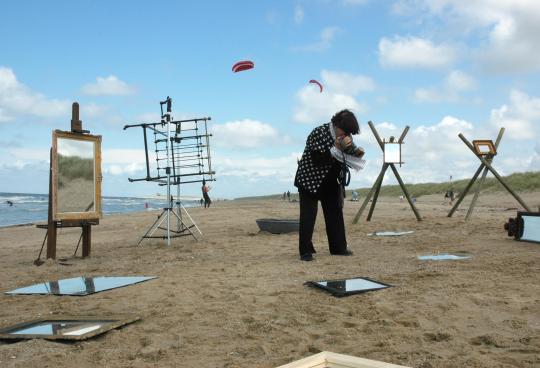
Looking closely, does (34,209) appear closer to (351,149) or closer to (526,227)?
(351,149)

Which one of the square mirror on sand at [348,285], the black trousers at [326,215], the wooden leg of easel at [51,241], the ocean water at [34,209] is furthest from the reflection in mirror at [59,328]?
the ocean water at [34,209]

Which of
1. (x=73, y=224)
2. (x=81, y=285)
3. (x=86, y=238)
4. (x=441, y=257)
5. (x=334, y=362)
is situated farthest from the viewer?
(x=86, y=238)

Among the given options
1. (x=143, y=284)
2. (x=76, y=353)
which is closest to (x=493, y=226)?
(x=143, y=284)

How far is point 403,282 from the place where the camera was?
4957 mm

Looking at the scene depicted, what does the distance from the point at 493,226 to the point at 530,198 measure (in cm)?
1718

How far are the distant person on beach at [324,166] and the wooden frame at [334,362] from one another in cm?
395

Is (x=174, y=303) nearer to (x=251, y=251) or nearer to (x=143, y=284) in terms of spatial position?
(x=143, y=284)

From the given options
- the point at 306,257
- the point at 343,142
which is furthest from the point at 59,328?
the point at 343,142

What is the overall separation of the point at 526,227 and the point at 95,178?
6853 mm

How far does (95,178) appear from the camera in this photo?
8.53 m

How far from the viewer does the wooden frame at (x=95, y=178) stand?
7789 millimetres

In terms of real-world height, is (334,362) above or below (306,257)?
below

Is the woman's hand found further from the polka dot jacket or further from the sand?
the sand

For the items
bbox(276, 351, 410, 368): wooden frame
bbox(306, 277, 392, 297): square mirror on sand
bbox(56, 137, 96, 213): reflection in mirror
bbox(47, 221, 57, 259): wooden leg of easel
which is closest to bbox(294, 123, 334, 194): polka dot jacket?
bbox(306, 277, 392, 297): square mirror on sand
